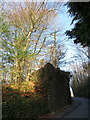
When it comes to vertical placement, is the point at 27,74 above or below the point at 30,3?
below

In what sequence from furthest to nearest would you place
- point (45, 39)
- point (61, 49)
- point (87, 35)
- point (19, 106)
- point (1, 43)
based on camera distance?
point (61, 49)
point (45, 39)
point (87, 35)
point (1, 43)
point (19, 106)

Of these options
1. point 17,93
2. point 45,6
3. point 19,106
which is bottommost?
point 19,106

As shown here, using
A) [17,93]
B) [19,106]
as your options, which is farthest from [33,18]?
[19,106]

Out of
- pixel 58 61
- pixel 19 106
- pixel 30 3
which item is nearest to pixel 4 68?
pixel 19 106

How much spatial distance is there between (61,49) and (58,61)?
1.61 m

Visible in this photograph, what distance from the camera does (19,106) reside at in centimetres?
615

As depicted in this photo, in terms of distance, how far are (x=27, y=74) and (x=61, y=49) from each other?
332 inches

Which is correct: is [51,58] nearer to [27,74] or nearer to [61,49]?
[61,49]

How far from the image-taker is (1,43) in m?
6.79

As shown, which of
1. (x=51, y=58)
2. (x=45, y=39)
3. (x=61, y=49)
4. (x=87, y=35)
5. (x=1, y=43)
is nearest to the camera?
(x=1, y=43)

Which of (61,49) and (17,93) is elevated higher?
(61,49)

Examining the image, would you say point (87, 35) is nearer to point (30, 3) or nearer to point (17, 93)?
point (17, 93)

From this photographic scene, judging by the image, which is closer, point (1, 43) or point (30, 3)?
point (1, 43)

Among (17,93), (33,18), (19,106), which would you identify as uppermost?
(33,18)
